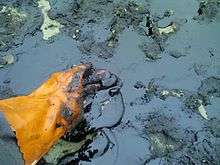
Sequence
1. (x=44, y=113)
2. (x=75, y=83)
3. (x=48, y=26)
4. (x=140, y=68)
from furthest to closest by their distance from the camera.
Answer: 1. (x=48, y=26)
2. (x=140, y=68)
3. (x=75, y=83)
4. (x=44, y=113)

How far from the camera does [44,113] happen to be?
8.68ft

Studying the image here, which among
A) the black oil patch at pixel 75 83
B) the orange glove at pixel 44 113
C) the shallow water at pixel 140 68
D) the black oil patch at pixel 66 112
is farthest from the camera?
the shallow water at pixel 140 68

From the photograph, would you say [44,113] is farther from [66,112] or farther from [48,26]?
[48,26]

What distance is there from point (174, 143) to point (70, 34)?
1472 millimetres

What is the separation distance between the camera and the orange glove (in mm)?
2533

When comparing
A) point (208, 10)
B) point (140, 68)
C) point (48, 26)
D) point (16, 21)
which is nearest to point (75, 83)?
point (140, 68)

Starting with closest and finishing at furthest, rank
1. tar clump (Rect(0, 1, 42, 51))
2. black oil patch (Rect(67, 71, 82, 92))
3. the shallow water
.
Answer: black oil patch (Rect(67, 71, 82, 92)), the shallow water, tar clump (Rect(0, 1, 42, 51))

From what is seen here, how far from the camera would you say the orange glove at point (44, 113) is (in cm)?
→ 253

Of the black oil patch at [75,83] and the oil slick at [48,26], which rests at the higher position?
the black oil patch at [75,83]

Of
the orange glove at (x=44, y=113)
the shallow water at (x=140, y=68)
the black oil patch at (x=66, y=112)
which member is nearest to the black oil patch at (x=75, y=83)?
the orange glove at (x=44, y=113)

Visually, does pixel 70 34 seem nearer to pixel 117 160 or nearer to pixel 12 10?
pixel 12 10

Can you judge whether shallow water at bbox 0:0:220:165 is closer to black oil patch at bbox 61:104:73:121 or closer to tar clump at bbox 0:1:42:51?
tar clump at bbox 0:1:42:51

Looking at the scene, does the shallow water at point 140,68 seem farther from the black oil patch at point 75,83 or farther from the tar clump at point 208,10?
the black oil patch at point 75,83

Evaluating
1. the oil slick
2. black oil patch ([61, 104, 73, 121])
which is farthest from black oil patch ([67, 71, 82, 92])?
the oil slick
